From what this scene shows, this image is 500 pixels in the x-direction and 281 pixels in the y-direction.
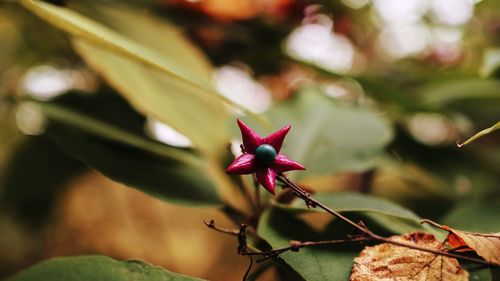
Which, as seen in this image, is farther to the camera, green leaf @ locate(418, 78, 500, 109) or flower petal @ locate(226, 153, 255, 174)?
green leaf @ locate(418, 78, 500, 109)

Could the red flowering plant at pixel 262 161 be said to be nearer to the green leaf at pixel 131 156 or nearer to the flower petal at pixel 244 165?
the flower petal at pixel 244 165

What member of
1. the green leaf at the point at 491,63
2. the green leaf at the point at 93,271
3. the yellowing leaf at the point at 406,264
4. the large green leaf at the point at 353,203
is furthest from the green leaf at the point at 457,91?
the green leaf at the point at 93,271

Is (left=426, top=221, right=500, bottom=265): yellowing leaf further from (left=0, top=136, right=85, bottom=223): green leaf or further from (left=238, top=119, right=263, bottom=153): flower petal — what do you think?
(left=0, top=136, right=85, bottom=223): green leaf

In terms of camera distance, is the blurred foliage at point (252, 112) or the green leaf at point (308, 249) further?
the blurred foliage at point (252, 112)

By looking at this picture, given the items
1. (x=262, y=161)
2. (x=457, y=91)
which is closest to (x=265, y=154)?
(x=262, y=161)

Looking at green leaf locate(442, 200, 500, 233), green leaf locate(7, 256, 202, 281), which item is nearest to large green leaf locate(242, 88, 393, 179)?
green leaf locate(442, 200, 500, 233)

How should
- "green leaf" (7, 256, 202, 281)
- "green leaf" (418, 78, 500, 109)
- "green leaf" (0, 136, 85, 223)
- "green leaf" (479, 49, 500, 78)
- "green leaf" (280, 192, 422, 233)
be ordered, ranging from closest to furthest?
"green leaf" (7, 256, 202, 281) < "green leaf" (280, 192, 422, 233) < "green leaf" (479, 49, 500, 78) < "green leaf" (418, 78, 500, 109) < "green leaf" (0, 136, 85, 223)

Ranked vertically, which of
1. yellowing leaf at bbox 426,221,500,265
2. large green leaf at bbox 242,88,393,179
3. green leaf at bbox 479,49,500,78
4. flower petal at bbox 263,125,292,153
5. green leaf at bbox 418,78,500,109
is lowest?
yellowing leaf at bbox 426,221,500,265
